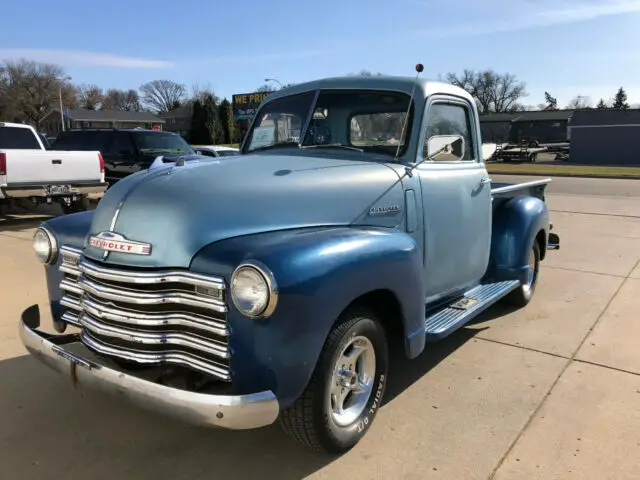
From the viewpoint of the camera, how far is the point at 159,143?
506 inches

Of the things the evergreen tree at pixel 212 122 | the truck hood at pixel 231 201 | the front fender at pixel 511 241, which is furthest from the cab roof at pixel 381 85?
the evergreen tree at pixel 212 122

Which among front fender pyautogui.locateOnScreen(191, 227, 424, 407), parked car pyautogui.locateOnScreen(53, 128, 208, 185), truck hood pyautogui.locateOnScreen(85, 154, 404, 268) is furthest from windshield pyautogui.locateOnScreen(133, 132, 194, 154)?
front fender pyautogui.locateOnScreen(191, 227, 424, 407)

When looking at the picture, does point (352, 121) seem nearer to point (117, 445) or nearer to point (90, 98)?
point (117, 445)

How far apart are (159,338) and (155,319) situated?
3.6 inches

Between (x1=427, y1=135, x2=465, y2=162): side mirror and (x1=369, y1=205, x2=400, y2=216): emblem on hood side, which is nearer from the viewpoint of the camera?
(x1=369, y1=205, x2=400, y2=216): emblem on hood side

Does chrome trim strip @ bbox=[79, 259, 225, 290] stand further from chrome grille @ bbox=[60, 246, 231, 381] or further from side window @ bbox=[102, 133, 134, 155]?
side window @ bbox=[102, 133, 134, 155]

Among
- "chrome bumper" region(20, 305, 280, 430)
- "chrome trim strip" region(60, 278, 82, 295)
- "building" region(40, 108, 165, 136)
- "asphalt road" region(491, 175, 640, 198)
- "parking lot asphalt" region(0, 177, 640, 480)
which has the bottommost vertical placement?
"asphalt road" region(491, 175, 640, 198)

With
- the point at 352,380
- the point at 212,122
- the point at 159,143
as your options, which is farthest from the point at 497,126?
the point at 352,380

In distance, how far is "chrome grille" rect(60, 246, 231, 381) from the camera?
246 centimetres

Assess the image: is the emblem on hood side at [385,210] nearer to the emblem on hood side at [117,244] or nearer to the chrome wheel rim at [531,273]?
the emblem on hood side at [117,244]

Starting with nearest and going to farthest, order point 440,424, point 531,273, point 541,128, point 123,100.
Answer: point 440,424 → point 531,273 → point 541,128 → point 123,100

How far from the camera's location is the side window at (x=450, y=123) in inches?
155

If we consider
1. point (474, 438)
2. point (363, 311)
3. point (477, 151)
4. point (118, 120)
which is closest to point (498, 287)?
point (477, 151)

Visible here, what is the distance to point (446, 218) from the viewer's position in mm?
3930
